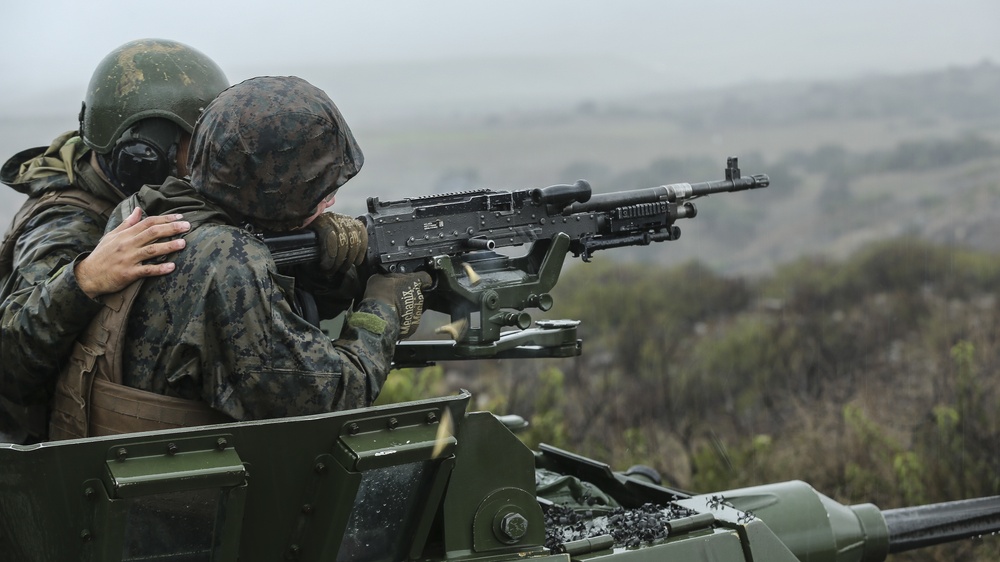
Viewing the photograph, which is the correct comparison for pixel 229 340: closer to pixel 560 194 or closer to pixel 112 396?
pixel 112 396

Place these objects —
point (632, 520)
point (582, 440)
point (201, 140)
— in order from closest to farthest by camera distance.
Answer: point (201, 140) < point (632, 520) < point (582, 440)

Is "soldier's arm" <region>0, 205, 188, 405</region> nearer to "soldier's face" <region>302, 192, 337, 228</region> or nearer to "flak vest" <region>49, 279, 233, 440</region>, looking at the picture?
"flak vest" <region>49, 279, 233, 440</region>

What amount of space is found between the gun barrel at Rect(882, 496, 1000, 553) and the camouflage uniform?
2.75m

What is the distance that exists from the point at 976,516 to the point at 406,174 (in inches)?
736

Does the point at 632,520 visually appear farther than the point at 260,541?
Yes

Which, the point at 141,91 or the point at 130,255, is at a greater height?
the point at 141,91

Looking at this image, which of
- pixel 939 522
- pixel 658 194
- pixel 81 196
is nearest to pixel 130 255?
pixel 81 196

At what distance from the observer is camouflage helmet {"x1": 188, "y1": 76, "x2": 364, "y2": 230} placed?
3.61m

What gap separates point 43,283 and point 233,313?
826 millimetres

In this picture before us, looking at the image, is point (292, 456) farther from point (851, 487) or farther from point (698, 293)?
point (698, 293)

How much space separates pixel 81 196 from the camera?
4.70m

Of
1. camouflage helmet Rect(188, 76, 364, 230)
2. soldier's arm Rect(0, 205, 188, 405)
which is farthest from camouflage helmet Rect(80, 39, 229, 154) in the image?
camouflage helmet Rect(188, 76, 364, 230)

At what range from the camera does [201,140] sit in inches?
146

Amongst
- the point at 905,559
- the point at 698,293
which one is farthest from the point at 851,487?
the point at 698,293
